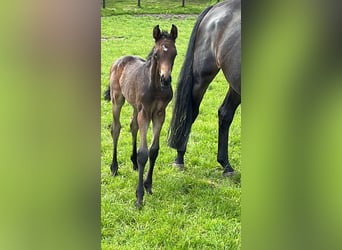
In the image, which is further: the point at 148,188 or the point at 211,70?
the point at 211,70

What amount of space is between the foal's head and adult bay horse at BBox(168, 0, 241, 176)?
0.10 m

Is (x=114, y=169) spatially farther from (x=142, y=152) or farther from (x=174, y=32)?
(x=174, y=32)

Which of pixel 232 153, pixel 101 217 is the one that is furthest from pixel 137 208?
pixel 232 153

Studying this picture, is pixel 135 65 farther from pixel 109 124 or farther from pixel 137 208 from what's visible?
pixel 137 208

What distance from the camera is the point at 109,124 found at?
3.06ft

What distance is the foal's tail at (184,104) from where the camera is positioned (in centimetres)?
100

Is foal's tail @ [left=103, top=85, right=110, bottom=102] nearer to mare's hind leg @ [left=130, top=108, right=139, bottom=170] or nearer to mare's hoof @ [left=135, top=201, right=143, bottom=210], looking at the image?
mare's hind leg @ [left=130, top=108, right=139, bottom=170]

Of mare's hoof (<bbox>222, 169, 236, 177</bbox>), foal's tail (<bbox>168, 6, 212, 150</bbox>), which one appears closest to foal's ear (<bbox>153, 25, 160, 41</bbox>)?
foal's tail (<bbox>168, 6, 212, 150</bbox>)

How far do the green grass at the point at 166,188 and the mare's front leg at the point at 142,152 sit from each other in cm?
1

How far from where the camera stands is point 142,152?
966 mm

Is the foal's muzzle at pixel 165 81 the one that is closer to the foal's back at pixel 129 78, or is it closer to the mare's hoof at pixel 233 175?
the foal's back at pixel 129 78

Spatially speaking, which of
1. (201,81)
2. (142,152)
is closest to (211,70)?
(201,81)

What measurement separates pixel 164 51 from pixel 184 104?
17 cm
